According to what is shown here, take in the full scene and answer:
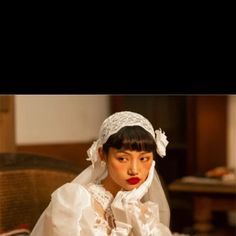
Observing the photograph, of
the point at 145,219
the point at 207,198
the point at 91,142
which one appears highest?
the point at 91,142

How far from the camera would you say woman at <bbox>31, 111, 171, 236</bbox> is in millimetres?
693

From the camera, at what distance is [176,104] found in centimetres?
121

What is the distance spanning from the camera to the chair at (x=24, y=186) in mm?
901

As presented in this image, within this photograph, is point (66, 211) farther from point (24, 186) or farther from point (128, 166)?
point (24, 186)

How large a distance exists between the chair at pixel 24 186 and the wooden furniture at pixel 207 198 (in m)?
0.32

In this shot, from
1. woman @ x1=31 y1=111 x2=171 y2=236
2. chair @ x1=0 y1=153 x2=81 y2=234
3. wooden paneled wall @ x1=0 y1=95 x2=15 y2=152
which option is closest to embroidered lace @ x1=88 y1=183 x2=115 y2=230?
woman @ x1=31 y1=111 x2=171 y2=236

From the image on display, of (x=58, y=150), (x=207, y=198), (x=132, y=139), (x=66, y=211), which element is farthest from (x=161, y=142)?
(x=207, y=198)

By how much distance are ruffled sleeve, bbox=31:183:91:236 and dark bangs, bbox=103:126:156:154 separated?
0.08 m

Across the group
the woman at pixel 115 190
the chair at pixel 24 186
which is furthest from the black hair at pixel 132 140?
the chair at pixel 24 186

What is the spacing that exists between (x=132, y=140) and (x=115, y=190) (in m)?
0.09

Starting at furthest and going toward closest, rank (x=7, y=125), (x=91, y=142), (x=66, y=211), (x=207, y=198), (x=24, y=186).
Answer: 1. (x=207, y=198)
2. (x=7, y=125)
3. (x=24, y=186)
4. (x=91, y=142)
5. (x=66, y=211)

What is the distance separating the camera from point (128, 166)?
70 centimetres
